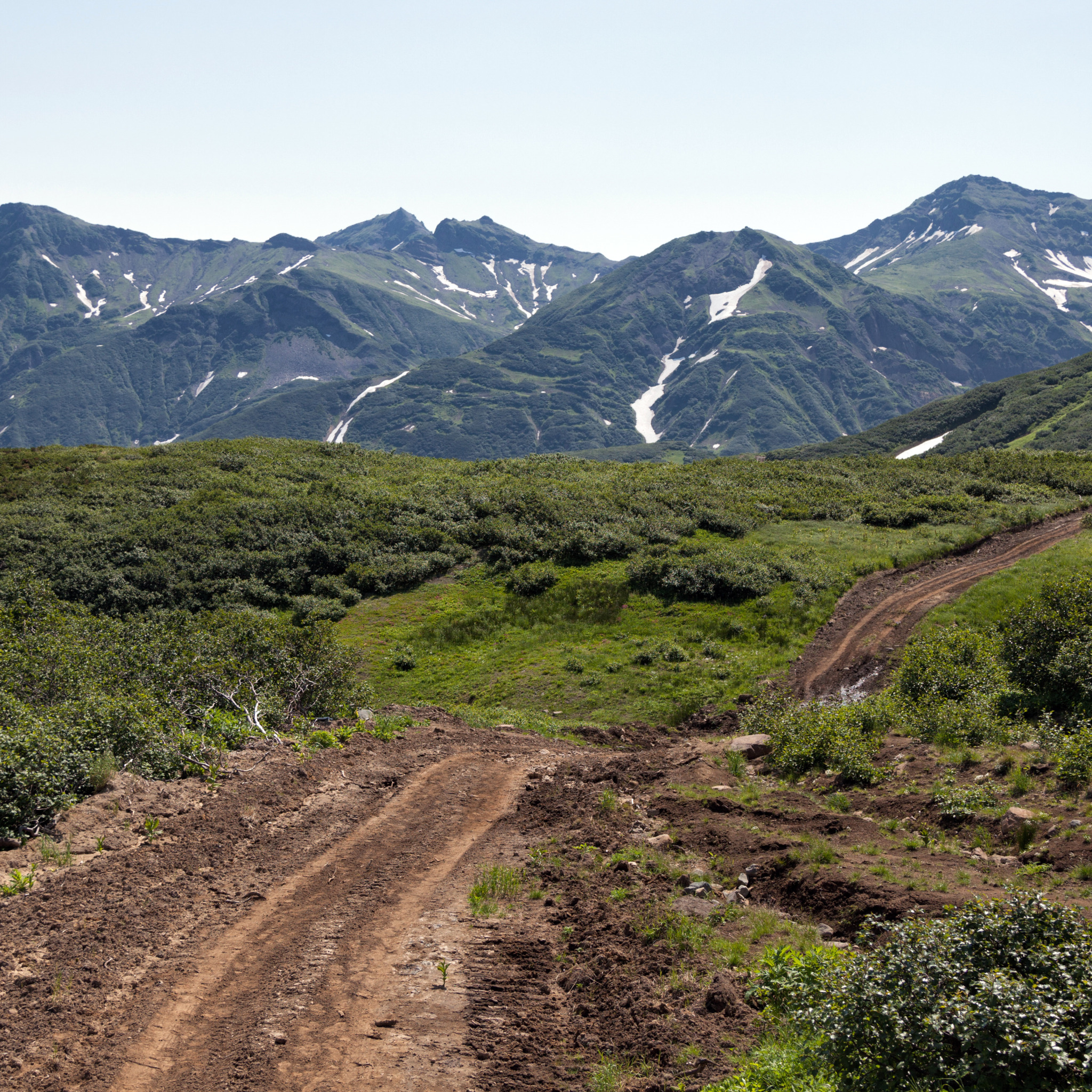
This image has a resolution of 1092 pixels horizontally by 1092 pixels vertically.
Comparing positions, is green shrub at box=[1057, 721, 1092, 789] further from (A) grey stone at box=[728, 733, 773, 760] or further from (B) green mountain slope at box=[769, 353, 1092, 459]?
(B) green mountain slope at box=[769, 353, 1092, 459]

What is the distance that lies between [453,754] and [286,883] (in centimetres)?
845

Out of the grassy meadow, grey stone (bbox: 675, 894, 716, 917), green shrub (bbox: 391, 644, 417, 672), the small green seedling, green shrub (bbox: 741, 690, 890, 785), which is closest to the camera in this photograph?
the small green seedling

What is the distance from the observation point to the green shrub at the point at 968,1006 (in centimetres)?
589

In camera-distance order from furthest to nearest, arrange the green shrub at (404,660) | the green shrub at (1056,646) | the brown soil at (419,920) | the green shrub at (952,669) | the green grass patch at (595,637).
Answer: the green shrub at (404,660) < the green grass patch at (595,637) < the green shrub at (952,669) < the green shrub at (1056,646) < the brown soil at (419,920)

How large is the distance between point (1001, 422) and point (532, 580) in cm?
13844

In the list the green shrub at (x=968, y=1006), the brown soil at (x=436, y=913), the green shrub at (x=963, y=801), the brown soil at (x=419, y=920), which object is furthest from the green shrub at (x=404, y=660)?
the green shrub at (x=968, y=1006)

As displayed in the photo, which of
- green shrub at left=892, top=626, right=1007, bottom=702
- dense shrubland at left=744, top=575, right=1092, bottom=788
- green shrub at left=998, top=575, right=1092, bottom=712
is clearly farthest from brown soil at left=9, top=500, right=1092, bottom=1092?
green shrub at left=892, top=626, right=1007, bottom=702

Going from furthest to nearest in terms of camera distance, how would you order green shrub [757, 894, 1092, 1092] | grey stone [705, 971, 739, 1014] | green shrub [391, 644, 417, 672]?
1. green shrub [391, 644, 417, 672]
2. grey stone [705, 971, 739, 1014]
3. green shrub [757, 894, 1092, 1092]

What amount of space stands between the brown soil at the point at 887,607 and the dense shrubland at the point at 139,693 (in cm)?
1864

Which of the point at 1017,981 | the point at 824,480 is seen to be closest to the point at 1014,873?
the point at 1017,981

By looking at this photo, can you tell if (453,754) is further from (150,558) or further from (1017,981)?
(150,558)

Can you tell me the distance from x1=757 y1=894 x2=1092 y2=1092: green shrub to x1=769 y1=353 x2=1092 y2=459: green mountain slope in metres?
102

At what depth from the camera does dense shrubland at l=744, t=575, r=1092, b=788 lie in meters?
16.8

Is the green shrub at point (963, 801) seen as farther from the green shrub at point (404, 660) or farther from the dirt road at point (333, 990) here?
the green shrub at point (404, 660)
